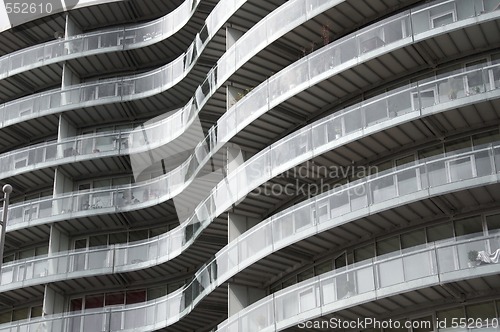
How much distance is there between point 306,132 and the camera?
94.0ft

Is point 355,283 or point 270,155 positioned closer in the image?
point 355,283

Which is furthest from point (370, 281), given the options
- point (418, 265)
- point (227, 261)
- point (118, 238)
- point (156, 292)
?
point (118, 238)

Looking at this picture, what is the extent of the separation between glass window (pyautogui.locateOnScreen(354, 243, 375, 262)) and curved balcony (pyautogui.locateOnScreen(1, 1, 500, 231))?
335 cm

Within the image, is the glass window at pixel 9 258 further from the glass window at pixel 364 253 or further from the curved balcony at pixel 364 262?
the glass window at pixel 364 253

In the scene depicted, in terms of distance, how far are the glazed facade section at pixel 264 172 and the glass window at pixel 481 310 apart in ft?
1.23

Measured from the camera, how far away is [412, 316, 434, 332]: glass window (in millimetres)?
24984

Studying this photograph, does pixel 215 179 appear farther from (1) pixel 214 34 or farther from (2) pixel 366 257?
(2) pixel 366 257

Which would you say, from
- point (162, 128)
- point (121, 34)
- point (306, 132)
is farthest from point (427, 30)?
point (121, 34)

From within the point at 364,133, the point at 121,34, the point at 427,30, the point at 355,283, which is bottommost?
the point at 355,283

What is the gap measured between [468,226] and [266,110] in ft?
28.0

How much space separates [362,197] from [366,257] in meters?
2.32

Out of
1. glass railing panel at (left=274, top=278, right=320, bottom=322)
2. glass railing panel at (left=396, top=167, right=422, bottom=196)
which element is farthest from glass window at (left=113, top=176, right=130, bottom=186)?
glass railing panel at (left=396, top=167, right=422, bottom=196)

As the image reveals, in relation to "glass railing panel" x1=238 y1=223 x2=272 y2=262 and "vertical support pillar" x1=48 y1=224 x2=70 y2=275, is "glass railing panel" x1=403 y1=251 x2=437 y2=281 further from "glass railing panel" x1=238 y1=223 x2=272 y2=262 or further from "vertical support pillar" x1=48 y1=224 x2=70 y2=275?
"vertical support pillar" x1=48 y1=224 x2=70 y2=275

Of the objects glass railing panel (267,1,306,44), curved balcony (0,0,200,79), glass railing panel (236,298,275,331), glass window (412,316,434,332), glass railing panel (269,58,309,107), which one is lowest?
glass window (412,316,434,332)
